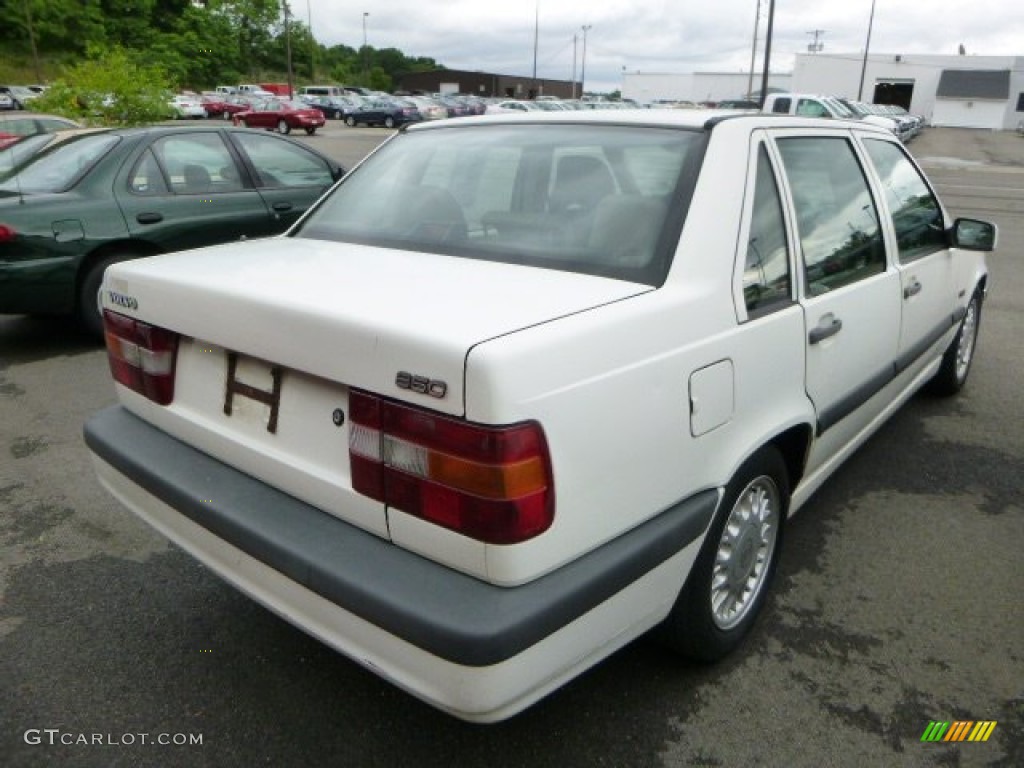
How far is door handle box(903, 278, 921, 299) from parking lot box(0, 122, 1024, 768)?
917 millimetres

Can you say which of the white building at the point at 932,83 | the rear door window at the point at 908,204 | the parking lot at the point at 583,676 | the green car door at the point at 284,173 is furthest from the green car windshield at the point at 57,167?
the white building at the point at 932,83

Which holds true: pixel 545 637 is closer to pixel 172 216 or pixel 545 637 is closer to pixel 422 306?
pixel 422 306

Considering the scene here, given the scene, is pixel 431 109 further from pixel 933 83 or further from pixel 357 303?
pixel 933 83

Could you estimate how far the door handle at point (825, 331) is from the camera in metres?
2.57

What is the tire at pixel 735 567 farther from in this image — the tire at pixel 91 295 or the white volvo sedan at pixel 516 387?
the tire at pixel 91 295

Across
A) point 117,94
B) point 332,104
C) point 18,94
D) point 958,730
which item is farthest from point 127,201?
point 332,104

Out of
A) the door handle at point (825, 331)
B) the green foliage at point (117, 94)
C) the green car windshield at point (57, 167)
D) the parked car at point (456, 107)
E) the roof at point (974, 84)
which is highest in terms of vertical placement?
the roof at point (974, 84)

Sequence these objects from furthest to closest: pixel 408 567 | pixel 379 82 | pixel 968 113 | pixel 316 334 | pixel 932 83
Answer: pixel 379 82
pixel 932 83
pixel 968 113
pixel 316 334
pixel 408 567

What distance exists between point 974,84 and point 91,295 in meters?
80.2

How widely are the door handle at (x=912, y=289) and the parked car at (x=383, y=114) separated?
40.5 meters

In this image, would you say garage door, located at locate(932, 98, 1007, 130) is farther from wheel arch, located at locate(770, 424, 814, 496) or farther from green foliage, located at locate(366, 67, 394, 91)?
wheel arch, located at locate(770, 424, 814, 496)

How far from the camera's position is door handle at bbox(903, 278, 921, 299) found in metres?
3.37

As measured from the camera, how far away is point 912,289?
344cm

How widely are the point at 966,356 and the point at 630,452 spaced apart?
4.05 metres
